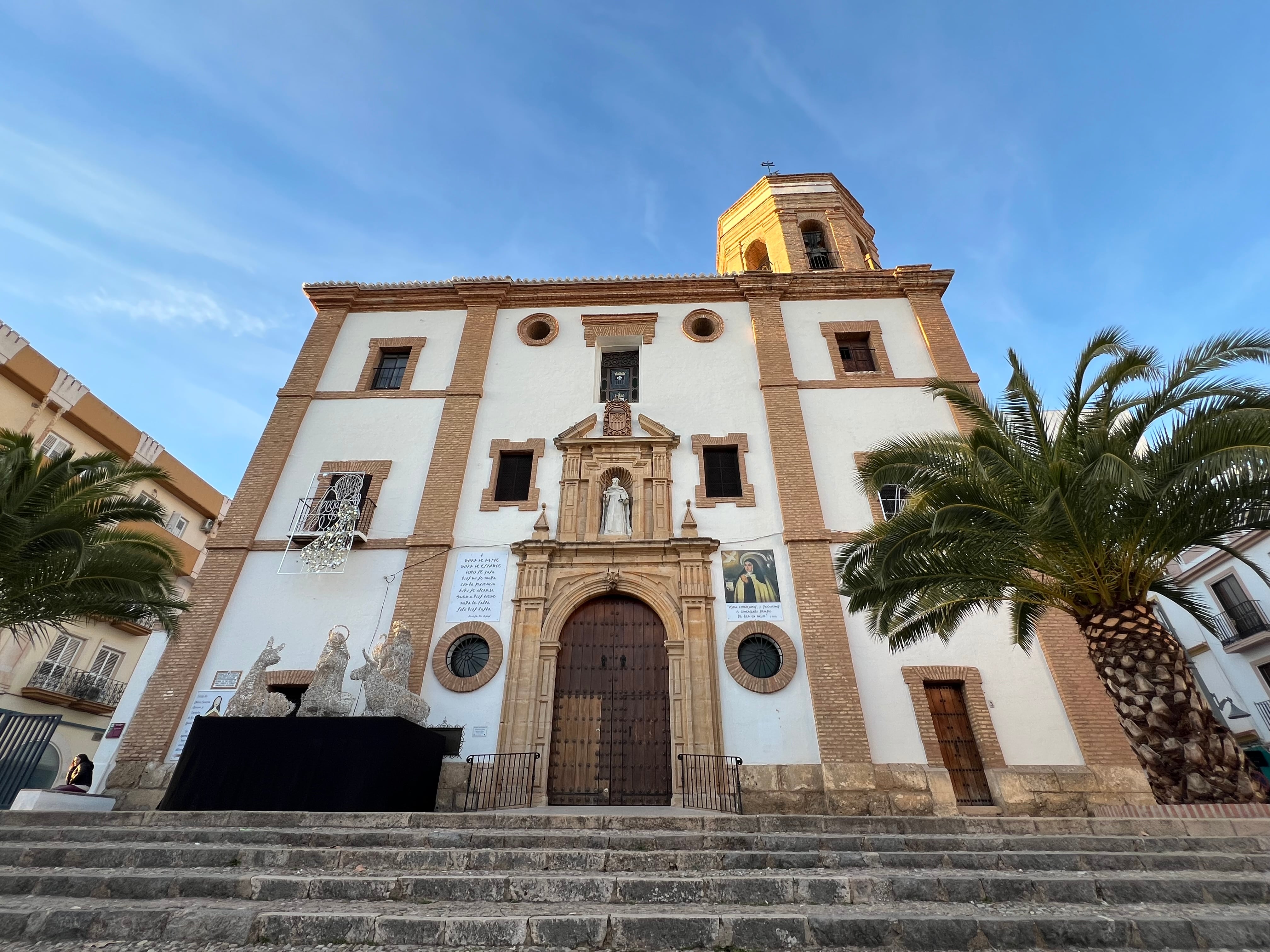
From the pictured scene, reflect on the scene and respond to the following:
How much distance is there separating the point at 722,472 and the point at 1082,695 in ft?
22.7

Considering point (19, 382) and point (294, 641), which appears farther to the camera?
point (19, 382)

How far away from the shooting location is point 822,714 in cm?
984

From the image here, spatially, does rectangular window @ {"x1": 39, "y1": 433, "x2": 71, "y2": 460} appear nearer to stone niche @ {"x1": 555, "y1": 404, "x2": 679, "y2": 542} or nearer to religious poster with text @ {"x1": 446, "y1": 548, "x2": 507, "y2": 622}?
religious poster with text @ {"x1": 446, "y1": 548, "x2": 507, "y2": 622}

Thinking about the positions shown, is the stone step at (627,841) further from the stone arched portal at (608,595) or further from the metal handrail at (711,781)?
the stone arched portal at (608,595)

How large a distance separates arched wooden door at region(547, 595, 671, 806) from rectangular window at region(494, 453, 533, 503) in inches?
107

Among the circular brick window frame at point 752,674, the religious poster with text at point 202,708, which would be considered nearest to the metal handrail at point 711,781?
the circular brick window frame at point 752,674

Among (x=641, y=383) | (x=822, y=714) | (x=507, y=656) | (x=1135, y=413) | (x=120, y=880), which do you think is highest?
(x=641, y=383)

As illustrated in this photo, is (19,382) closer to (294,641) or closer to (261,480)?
(261,480)

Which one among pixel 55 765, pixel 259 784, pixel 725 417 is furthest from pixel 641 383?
pixel 55 765

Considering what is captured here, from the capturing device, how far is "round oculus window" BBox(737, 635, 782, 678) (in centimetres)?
1045

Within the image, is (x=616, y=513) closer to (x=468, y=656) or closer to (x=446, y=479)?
(x=446, y=479)

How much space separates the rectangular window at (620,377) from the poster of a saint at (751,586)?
442cm

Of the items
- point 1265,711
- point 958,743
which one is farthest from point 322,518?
point 1265,711

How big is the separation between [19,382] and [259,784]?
50.2 feet
